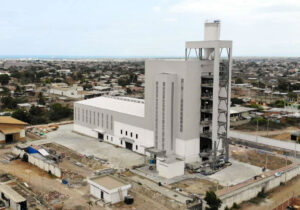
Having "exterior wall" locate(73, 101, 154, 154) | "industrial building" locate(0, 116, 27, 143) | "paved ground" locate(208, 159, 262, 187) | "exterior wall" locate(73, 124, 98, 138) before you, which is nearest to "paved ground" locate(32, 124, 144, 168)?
"exterior wall" locate(73, 124, 98, 138)

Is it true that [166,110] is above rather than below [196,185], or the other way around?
above

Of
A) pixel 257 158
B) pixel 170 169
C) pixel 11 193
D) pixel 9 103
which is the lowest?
pixel 257 158

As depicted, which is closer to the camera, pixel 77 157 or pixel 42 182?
pixel 42 182

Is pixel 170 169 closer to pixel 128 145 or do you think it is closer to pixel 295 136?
pixel 128 145

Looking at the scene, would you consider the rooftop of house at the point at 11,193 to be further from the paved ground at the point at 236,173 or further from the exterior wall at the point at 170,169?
the paved ground at the point at 236,173

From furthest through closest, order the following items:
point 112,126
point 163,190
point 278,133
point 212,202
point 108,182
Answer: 1. point 278,133
2. point 112,126
3. point 163,190
4. point 108,182
5. point 212,202

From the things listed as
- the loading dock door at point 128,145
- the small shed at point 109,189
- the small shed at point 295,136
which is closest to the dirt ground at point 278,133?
the small shed at point 295,136

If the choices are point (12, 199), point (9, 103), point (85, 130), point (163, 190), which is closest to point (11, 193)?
point (12, 199)
